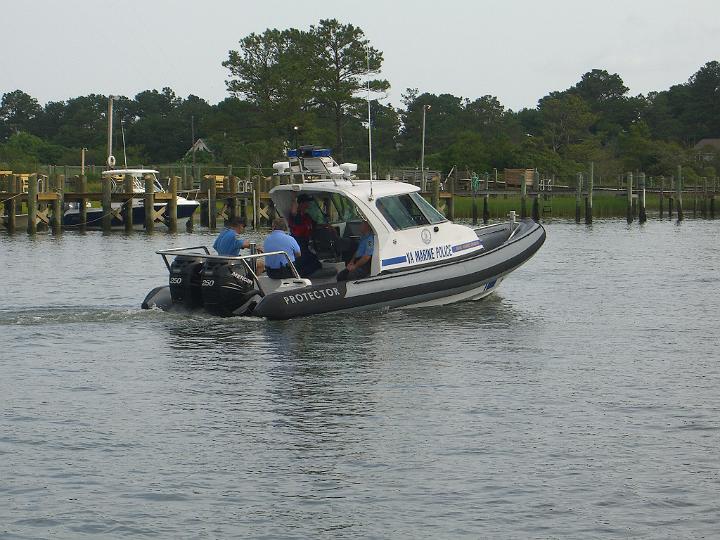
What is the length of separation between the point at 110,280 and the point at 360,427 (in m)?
15.8

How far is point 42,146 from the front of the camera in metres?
105

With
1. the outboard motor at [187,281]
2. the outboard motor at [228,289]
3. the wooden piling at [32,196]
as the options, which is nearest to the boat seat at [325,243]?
the outboard motor at [228,289]

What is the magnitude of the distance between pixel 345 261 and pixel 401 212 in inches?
48.4

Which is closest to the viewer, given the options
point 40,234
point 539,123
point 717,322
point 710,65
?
point 717,322

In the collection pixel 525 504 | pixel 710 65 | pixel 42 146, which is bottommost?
pixel 525 504

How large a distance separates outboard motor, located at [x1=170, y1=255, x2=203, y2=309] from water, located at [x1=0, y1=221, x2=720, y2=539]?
40 cm

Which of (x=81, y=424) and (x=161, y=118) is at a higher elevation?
(x=161, y=118)

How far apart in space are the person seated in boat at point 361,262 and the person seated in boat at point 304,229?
2.39ft

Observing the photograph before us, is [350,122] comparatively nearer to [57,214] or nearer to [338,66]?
[338,66]

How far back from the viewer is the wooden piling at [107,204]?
46706 millimetres

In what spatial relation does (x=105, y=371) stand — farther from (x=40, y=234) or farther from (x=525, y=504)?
(x=40, y=234)

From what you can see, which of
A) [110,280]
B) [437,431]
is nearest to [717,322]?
[437,431]

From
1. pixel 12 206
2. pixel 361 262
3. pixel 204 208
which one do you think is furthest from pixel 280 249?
pixel 204 208

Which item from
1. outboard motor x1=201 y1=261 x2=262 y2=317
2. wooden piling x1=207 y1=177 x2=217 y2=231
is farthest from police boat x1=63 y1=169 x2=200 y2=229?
outboard motor x1=201 y1=261 x2=262 y2=317
